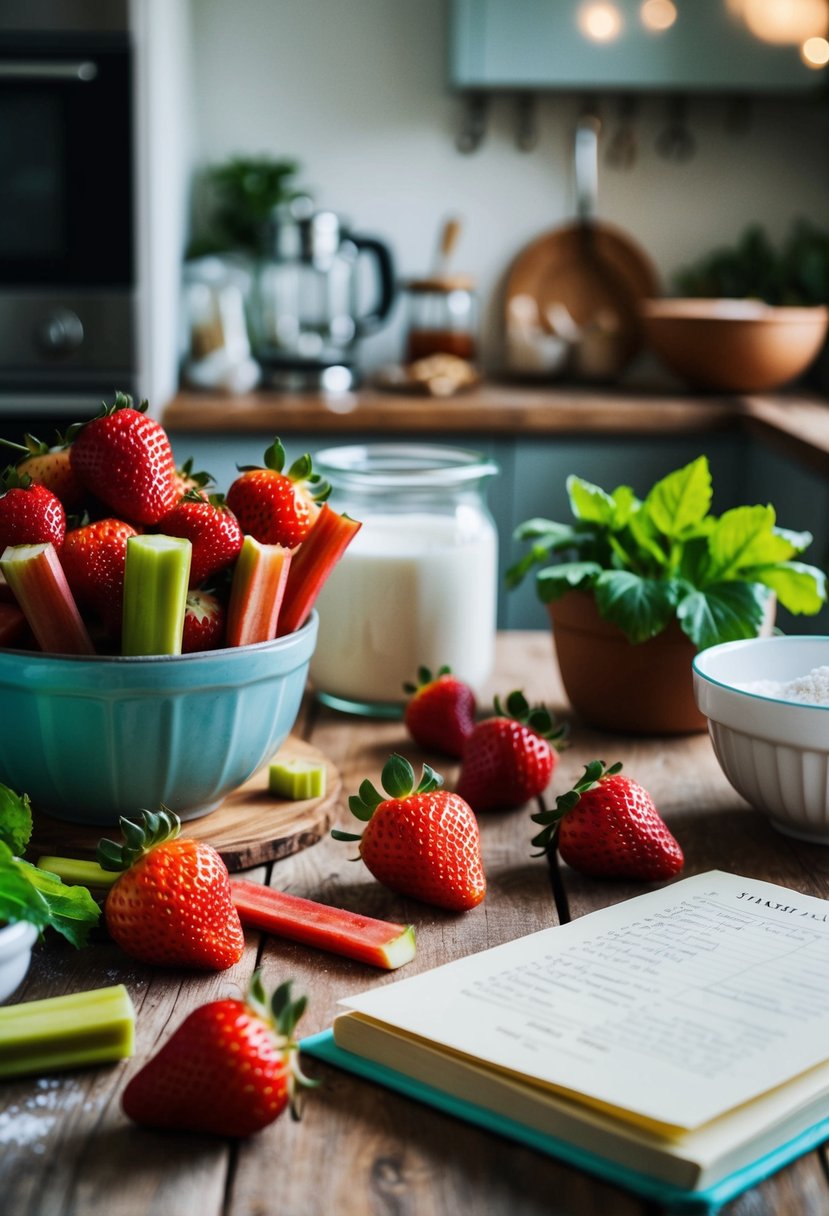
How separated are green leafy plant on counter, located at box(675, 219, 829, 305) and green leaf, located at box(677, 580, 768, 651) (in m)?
2.06

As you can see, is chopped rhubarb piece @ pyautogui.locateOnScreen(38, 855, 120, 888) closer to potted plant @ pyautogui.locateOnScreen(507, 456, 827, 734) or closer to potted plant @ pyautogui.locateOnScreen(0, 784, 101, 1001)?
potted plant @ pyautogui.locateOnScreen(0, 784, 101, 1001)

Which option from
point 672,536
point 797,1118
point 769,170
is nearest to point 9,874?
point 797,1118

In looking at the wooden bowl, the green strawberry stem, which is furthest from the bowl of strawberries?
the wooden bowl

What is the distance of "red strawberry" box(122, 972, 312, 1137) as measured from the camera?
59 cm

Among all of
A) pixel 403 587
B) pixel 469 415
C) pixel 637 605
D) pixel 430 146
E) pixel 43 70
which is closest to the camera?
pixel 637 605

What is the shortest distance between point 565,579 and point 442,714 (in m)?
0.17

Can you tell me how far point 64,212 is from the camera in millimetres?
2377

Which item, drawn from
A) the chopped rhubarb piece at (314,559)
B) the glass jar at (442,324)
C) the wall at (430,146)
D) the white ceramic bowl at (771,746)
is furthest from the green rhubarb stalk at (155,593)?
the wall at (430,146)

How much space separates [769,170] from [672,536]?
2296mm

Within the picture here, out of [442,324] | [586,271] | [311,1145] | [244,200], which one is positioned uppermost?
[244,200]

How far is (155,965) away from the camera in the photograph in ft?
2.51

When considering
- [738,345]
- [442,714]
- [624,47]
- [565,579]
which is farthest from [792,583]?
[624,47]

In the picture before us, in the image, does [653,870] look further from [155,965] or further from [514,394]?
[514,394]

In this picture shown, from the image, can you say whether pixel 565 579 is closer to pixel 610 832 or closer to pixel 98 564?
pixel 610 832
